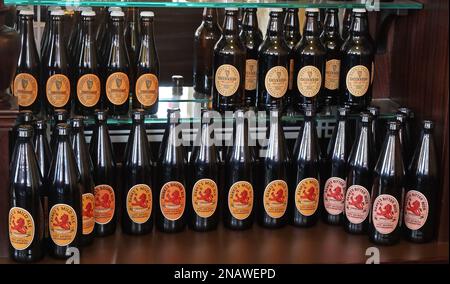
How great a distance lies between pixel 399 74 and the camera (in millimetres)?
2049

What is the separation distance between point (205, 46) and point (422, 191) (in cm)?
70

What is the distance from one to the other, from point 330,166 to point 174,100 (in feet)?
1.45

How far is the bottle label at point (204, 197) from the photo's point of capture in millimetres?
1834

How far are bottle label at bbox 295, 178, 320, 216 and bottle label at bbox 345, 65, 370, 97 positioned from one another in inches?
10.0

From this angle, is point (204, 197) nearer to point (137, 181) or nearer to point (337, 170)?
point (137, 181)

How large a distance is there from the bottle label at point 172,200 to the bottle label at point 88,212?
17 cm

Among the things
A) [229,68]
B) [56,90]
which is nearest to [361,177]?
[229,68]

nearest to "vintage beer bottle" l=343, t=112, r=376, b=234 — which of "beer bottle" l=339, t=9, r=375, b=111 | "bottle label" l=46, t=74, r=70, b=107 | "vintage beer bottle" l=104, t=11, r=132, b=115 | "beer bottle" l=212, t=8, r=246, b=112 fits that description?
"beer bottle" l=339, t=9, r=375, b=111

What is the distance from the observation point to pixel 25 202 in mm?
1639

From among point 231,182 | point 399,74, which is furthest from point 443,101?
point 231,182

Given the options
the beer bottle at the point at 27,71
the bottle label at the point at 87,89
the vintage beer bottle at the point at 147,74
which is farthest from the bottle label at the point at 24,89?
the vintage beer bottle at the point at 147,74

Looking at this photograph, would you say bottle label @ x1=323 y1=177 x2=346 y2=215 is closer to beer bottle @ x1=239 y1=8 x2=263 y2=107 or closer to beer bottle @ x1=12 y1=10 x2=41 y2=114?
beer bottle @ x1=239 y1=8 x2=263 y2=107

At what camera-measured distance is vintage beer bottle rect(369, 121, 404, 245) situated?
1.80 metres
